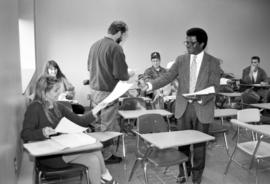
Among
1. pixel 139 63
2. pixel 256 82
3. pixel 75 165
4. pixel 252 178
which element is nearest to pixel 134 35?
pixel 139 63

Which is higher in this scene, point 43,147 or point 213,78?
point 213,78

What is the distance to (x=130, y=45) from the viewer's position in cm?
698

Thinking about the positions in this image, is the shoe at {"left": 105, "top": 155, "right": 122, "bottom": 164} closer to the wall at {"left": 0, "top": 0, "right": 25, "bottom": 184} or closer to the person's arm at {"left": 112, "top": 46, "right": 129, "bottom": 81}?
the person's arm at {"left": 112, "top": 46, "right": 129, "bottom": 81}

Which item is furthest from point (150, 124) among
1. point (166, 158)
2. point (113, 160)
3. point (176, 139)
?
point (113, 160)

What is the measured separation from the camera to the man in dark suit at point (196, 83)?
9.32ft

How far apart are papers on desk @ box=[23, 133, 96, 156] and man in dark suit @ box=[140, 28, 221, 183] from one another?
3.35ft

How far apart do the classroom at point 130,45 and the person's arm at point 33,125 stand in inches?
4.5

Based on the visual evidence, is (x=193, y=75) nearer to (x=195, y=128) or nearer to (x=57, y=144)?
(x=195, y=128)

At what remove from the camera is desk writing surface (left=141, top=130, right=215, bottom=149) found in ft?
7.73

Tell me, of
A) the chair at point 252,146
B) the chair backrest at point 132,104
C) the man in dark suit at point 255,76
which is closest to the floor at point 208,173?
the chair at point 252,146

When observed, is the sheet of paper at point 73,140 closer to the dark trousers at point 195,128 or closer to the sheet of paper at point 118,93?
the sheet of paper at point 118,93

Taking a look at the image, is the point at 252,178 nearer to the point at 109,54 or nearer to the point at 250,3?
the point at 109,54

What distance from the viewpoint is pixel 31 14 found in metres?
5.30

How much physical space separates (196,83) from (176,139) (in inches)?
27.2
